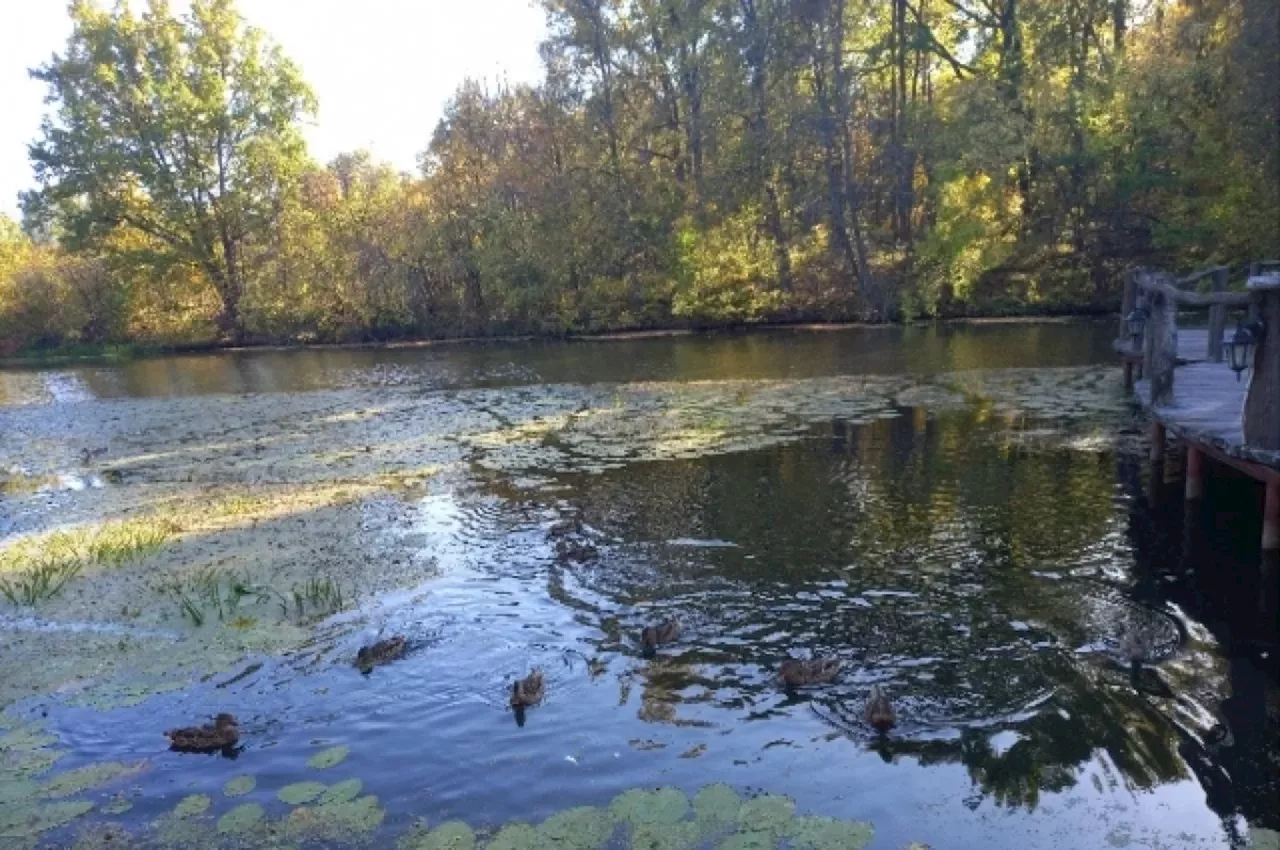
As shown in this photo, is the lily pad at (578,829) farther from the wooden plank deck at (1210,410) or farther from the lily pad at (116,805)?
the wooden plank deck at (1210,410)

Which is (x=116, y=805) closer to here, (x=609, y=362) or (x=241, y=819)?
(x=241, y=819)

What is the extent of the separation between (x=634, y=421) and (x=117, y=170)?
35.1 meters

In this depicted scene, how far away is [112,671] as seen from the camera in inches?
289

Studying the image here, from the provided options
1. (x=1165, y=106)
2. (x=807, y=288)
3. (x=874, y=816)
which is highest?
(x=1165, y=106)

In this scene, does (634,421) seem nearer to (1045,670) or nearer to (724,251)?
(1045,670)

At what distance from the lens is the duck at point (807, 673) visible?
6.43 meters

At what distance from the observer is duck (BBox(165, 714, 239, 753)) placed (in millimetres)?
5996

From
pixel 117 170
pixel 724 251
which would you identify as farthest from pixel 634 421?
pixel 117 170

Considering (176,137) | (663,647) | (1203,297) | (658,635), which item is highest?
(176,137)

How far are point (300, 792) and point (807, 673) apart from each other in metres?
3.44

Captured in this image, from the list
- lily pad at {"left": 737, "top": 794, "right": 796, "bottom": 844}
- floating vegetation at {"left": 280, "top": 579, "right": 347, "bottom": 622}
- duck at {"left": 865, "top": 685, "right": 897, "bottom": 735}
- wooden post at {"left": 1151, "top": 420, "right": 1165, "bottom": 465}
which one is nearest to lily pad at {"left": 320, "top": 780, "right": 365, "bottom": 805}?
lily pad at {"left": 737, "top": 794, "right": 796, "bottom": 844}

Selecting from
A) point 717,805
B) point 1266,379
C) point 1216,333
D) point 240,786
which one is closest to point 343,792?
point 240,786

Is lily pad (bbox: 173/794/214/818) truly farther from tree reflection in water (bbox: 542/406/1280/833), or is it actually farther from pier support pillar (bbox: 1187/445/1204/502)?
pier support pillar (bbox: 1187/445/1204/502)

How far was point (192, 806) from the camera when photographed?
539 cm
